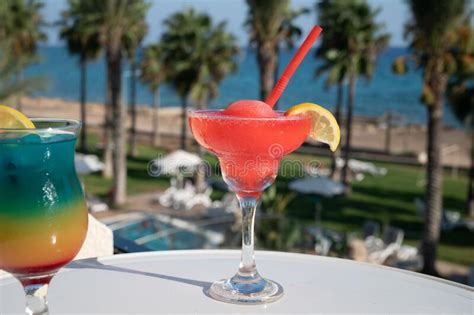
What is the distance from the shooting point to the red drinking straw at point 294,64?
5.41ft

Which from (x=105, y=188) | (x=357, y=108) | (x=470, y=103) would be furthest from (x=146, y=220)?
(x=357, y=108)

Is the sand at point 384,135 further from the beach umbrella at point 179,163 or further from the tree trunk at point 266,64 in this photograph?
the tree trunk at point 266,64

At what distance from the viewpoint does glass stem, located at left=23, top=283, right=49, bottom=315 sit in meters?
1.24

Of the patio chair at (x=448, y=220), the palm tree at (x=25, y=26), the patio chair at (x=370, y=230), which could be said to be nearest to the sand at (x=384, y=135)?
the palm tree at (x=25, y=26)

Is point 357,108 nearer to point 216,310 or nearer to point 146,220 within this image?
point 146,220

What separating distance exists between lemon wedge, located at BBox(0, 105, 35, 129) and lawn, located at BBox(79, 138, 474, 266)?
49.1ft

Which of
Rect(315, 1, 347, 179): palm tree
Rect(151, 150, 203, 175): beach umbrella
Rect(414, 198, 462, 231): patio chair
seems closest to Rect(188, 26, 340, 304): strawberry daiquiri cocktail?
Rect(414, 198, 462, 231): patio chair

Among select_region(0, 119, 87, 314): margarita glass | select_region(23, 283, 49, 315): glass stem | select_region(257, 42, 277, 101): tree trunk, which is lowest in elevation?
select_region(23, 283, 49, 315): glass stem

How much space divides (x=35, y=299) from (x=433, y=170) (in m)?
13.1

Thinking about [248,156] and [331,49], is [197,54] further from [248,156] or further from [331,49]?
[248,156]

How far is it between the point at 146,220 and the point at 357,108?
64.7 meters

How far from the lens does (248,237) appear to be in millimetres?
1594

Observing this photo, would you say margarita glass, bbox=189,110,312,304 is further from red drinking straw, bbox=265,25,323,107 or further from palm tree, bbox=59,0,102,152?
palm tree, bbox=59,0,102,152

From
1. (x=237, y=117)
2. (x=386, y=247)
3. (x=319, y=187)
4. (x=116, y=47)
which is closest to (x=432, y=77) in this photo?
(x=386, y=247)
